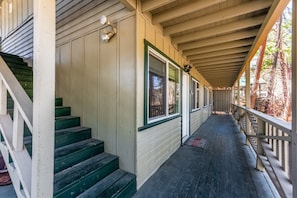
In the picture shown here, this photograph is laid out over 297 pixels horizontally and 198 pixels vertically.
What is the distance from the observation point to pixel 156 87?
9.76 feet

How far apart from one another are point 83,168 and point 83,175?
0.16m

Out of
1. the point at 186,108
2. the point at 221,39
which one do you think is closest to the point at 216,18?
the point at 221,39

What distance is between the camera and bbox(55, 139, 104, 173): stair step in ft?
6.30

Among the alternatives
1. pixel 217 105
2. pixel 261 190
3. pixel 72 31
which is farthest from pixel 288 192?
pixel 217 105

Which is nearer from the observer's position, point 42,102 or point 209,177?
point 42,102

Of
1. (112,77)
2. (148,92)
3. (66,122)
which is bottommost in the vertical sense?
(66,122)

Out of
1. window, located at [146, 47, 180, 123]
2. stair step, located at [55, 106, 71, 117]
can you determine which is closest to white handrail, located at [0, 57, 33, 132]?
stair step, located at [55, 106, 71, 117]

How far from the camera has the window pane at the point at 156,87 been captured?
→ 275cm

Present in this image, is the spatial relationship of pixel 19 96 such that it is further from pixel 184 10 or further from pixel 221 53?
pixel 221 53

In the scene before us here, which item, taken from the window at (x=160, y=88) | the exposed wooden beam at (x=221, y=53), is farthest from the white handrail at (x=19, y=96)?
the exposed wooden beam at (x=221, y=53)

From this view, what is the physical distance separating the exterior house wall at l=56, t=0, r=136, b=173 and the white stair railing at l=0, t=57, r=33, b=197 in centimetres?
119

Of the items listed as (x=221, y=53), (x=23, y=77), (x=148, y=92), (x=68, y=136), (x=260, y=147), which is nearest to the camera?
(x=68, y=136)

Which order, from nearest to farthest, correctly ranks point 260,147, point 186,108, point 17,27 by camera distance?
point 260,147
point 17,27
point 186,108

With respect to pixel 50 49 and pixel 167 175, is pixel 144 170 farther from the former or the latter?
pixel 50 49
